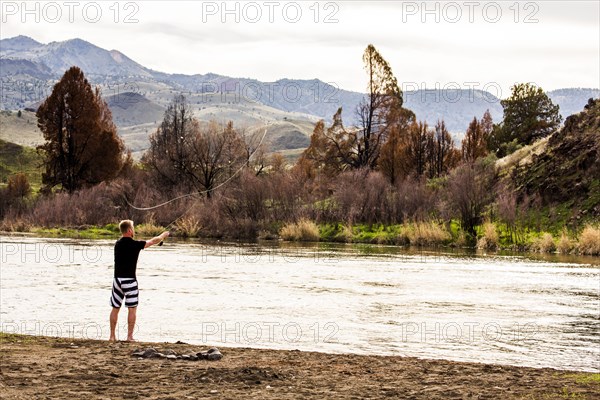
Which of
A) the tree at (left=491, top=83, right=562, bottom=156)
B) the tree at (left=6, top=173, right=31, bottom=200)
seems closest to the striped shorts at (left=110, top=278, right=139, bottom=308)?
the tree at (left=6, top=173, right=31, bottom=200)

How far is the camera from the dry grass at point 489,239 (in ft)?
159

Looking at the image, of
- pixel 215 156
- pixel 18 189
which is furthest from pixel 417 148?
pixel 18 189

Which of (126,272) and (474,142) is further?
(474,142)

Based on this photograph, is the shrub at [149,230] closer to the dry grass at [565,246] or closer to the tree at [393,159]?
the tree at [393,159]

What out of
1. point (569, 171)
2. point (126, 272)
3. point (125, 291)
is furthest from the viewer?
point (569, 171)

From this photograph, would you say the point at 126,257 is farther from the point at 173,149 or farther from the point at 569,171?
the point at 173,149

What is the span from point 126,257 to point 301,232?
39816 mm

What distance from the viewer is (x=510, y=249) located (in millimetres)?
47688

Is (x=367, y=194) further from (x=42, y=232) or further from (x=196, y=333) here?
(x=196, y=333)

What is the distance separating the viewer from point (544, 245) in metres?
46.0

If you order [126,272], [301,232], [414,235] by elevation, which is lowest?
[126,272]

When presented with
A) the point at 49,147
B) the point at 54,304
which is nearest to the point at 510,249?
the point at 54,304

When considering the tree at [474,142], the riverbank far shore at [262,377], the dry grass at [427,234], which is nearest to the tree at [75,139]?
the tree at [474,142]

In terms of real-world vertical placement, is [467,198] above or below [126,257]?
above
